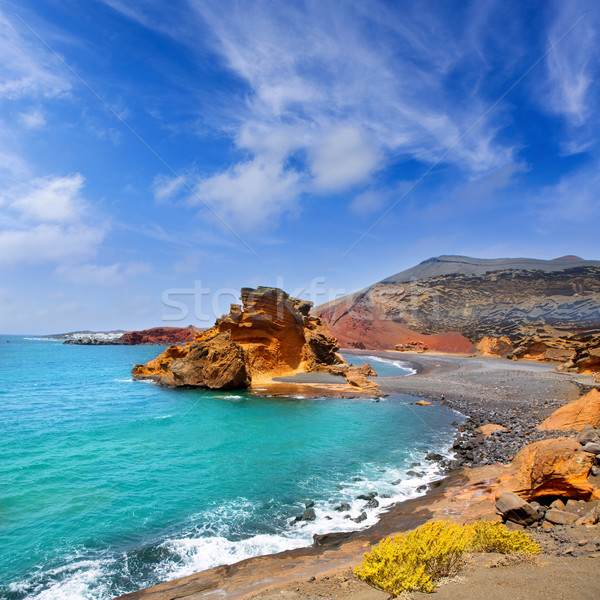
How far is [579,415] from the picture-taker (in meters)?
10.8

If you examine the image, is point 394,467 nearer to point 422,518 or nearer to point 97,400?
point 422,518

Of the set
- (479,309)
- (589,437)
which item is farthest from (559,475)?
(479,309)

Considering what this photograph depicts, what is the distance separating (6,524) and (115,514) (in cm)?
228

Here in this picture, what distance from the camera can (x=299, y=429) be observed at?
15.6m

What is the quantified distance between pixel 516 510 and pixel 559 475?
107 cm

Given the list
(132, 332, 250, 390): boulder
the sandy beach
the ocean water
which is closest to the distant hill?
(132, 332, 250, 390): boulder

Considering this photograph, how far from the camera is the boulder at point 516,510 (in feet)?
18.4

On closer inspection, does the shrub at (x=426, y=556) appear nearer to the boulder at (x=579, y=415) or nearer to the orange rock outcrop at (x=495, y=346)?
the boulder at (x=579, y=415)

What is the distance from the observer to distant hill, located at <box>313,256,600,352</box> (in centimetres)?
5216

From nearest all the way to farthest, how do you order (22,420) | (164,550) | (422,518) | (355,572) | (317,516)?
(355,572) < (164,550) < (422,518) < (317,516) < (22,420)

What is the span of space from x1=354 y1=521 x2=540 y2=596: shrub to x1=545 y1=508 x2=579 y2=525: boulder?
1.07 meters

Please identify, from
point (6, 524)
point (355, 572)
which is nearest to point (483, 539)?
point (355, 572)

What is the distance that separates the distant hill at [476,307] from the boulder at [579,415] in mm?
38077

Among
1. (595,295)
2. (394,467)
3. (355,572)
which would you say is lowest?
(394,467)
